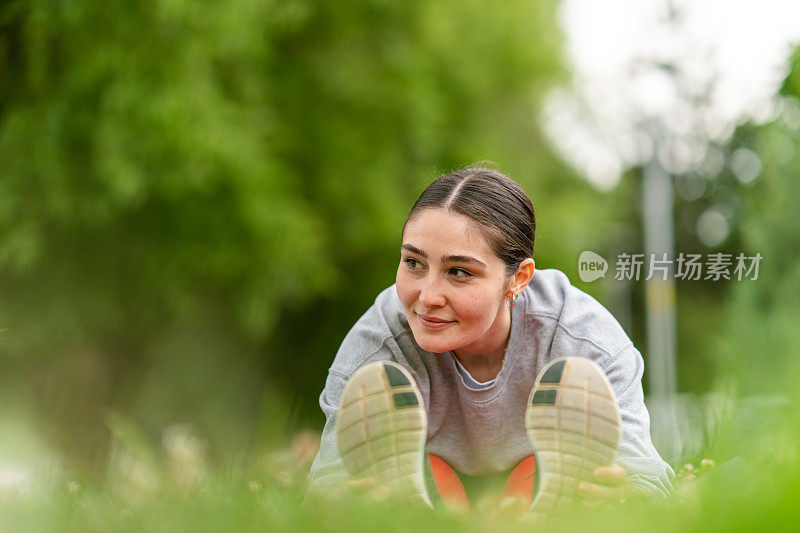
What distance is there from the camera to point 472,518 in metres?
1.22

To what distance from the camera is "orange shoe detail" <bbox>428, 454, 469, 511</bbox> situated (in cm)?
207

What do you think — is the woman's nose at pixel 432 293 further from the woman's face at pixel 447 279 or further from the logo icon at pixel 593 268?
the logo icon at pixel 593 268

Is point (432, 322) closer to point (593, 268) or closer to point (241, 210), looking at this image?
point (593, 268)

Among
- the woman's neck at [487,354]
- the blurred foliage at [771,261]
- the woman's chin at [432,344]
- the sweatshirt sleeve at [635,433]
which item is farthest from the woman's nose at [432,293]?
the blurred foliage at [771,261]

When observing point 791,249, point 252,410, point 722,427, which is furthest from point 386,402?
point 252,410

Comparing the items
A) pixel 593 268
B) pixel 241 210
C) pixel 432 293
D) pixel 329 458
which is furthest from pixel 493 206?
pixel 241 210

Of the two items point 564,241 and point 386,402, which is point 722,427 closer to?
point 386,402

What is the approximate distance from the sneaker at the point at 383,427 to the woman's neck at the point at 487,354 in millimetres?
531

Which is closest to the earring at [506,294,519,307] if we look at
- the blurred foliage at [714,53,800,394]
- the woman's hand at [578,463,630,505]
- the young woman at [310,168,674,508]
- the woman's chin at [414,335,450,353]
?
the young woman at [310,168,674,508]

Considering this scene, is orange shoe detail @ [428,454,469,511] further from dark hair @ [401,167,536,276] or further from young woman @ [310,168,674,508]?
dark hair @ [401,167,536,276]

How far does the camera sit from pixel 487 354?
2.14 m

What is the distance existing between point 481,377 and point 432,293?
0.46 m

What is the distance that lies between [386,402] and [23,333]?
19.4ft

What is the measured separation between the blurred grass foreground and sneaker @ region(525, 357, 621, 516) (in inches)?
17.1
